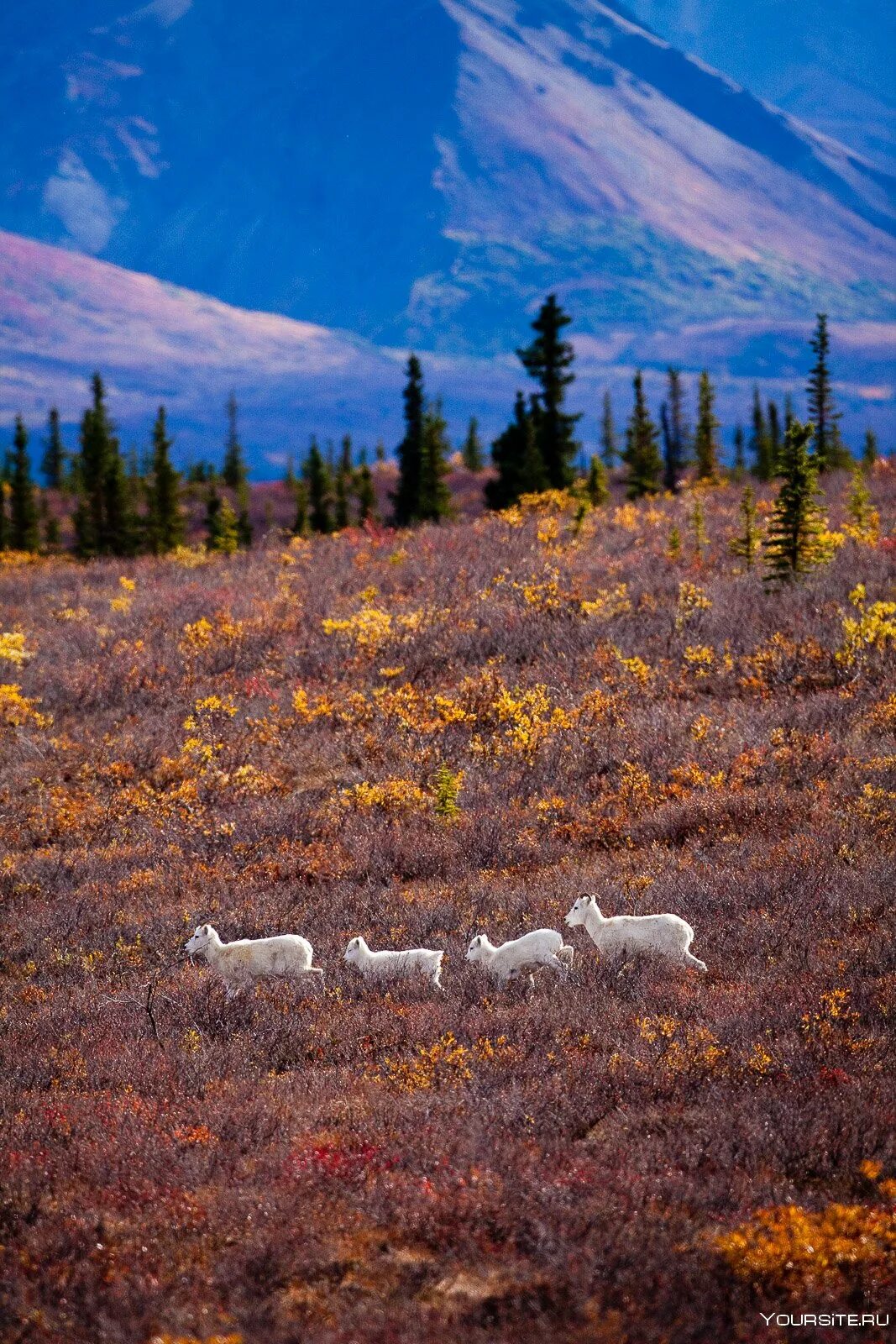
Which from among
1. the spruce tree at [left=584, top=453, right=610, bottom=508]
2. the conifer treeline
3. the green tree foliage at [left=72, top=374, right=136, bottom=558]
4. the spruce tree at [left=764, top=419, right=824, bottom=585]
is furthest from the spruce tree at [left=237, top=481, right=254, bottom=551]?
the spruce tree at [left=764, top=419, right=824, bottom=585]

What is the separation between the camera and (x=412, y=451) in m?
64.1

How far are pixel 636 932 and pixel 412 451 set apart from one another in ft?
185

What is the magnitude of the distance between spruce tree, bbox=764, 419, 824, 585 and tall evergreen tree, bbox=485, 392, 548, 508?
30.7 m

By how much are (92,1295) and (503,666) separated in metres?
12.5

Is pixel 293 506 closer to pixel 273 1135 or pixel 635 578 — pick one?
pixel 635 578

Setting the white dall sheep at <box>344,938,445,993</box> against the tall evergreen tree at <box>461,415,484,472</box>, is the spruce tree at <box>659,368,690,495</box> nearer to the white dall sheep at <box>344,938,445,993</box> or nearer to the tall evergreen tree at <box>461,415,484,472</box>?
the tall evergreen tree at <box>461,415,484,472</box>

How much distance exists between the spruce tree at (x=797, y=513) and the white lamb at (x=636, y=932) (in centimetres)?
1108

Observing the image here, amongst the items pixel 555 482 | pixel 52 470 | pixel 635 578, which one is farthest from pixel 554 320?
pixel 52 470

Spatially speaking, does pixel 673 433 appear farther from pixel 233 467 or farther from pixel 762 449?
pixel 233 467

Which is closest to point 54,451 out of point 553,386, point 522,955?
point 553,386

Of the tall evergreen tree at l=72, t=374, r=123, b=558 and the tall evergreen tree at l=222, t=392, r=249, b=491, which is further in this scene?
the tall evergreen tree at l=222, t=392, r=249, b=491

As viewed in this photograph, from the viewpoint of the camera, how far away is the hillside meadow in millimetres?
6023

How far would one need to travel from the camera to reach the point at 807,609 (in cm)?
1788

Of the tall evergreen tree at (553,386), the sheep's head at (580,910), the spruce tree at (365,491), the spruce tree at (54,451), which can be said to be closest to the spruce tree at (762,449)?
the tall evergreen tree at (553,386)
